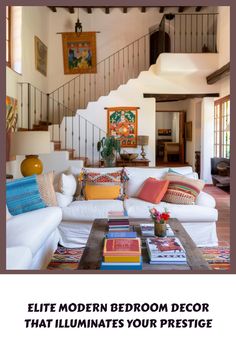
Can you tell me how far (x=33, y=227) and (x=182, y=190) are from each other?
2066 millimetres

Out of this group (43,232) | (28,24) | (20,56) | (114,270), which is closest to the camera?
(114,270)

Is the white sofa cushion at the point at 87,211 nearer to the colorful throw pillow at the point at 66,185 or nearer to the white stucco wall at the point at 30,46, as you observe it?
the colorful throw pillow at the point at 66,185

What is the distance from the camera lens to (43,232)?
371cm

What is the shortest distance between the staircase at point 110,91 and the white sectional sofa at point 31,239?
16.0 ft

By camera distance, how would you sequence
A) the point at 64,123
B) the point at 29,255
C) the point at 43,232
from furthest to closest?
the point at 64,123
the point at 43,232
the point at 29,255

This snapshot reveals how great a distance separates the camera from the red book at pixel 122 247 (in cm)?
290

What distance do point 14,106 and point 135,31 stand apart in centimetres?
553

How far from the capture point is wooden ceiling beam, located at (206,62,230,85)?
8625mm

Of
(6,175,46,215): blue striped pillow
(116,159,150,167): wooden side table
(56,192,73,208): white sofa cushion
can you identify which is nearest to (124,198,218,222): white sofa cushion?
(56,192,73,208): white sofa cushion

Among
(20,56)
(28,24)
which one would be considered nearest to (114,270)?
(20,56)

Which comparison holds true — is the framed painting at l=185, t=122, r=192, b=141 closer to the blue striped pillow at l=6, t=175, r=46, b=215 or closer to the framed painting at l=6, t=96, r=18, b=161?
the framed painting at l=6, t=96, r=18, b=161

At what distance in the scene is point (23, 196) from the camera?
4.39 m

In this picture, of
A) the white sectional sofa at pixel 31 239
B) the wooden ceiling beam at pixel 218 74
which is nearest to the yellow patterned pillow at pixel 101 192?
the white sectional sofa at pixel 31 239

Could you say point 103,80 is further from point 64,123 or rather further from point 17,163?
point 17,163
